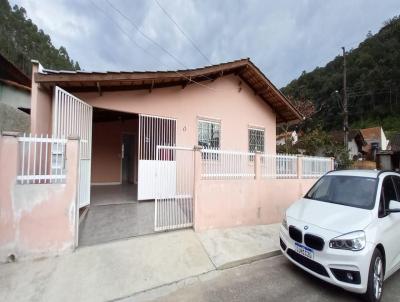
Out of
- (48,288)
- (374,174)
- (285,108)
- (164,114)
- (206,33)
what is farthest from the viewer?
(285,108)

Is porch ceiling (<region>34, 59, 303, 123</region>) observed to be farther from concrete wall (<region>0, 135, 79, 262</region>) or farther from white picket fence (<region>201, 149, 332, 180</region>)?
white picket fence (<region>201, 149, 332, 180</region>)

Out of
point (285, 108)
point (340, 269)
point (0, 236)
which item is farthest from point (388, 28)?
point (0, 236)

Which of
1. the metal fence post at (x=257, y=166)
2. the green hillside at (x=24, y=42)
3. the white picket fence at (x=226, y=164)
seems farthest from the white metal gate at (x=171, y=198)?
the green hillside at (x=24, y=42)

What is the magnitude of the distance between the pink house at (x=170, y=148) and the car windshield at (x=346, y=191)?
2072mm

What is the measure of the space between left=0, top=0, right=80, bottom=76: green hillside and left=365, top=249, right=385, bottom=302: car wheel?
24.2m

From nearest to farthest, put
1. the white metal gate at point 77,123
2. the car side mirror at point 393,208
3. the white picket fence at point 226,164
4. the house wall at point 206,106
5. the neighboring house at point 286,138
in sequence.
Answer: the car side mirror at point 393,208 → the white metal gate at point 77,123 → the white picket fence at point 226,164 → the house wall at point 206,106 → the neighboring house at point 286,138

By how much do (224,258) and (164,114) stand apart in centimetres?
483

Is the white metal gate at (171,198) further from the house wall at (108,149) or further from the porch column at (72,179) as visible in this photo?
the house wall at (108,149)

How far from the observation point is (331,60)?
38719 mm

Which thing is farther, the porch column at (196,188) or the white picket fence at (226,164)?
the white picket fence at (226,164)

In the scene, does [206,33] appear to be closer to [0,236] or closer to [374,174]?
[374,174]

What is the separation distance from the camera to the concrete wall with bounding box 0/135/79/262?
13.4 ft

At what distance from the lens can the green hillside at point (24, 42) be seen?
20.7 m

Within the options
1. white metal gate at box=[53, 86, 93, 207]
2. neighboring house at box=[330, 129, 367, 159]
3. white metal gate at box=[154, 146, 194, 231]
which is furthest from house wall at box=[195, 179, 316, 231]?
neighboring house at box=[330, 129, 367, 159]
